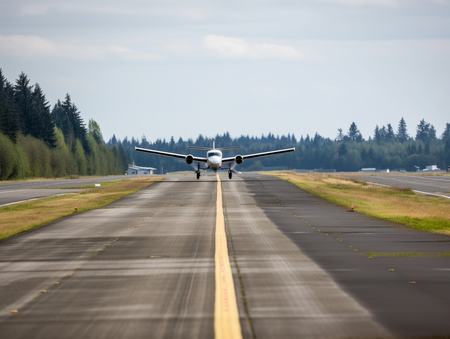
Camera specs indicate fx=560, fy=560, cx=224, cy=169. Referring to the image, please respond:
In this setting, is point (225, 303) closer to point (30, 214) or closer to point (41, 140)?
point (30, 214)

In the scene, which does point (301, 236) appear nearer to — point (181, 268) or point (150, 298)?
point (181, 268)

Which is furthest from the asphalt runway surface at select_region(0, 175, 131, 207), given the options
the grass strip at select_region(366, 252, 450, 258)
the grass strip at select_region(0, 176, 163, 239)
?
the grass strip at select_region(366, 252, 450, 258)

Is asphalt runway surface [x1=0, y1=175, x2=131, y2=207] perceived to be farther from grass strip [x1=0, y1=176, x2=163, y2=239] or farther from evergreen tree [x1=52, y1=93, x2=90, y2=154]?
evergreen tree [x1=52, y1=93, x2=90, y2=154]

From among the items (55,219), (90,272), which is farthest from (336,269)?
(55,219)

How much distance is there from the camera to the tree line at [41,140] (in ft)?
291

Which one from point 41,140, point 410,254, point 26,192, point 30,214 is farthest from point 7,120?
point 410,254

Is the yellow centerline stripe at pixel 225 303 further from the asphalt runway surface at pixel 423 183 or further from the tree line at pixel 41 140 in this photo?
the tree line at pixel 41 140

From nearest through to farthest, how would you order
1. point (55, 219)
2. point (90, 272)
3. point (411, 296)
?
point (411, 296), point (90, 272), point (55, 219)

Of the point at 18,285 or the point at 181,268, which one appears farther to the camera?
the point at 181,268

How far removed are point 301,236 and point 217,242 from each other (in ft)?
9.96

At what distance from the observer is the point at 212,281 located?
33.0 feet

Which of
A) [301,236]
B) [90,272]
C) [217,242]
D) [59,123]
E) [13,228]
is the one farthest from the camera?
[59,123]

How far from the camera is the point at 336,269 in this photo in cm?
1131

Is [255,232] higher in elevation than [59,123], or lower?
lower
